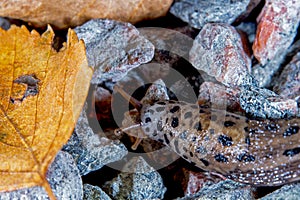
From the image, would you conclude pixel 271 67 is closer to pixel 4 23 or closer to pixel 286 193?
pixel 286 193

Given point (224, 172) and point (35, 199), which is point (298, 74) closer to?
point (224, 172)

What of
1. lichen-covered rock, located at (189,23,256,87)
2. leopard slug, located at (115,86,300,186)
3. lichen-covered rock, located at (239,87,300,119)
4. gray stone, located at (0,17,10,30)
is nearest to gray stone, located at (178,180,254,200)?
leopard slug, located at (115,86,300,186)

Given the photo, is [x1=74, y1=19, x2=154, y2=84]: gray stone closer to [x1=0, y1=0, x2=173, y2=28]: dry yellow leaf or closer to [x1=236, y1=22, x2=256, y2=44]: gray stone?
[x1=0, y1=0, x2=173, y2=28]: dry yellow leaf

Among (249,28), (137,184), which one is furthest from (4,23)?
(249,28)

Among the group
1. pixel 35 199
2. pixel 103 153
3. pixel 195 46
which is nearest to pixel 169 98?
pixel 195 46

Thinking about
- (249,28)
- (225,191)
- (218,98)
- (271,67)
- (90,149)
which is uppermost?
(249,28)

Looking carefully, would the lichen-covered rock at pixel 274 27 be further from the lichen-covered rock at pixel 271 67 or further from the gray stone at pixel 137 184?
the gray stone at pixel 137 184
